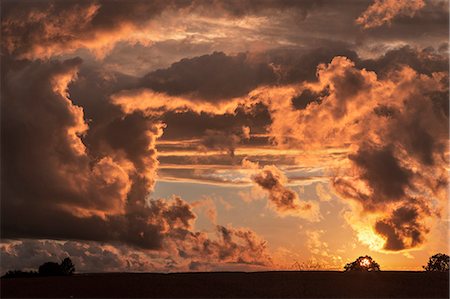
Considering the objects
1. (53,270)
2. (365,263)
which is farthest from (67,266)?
(365,263)

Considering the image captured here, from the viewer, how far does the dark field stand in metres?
67.8

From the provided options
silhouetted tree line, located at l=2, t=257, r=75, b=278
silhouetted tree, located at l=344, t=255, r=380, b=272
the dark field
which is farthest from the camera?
silhouetted tree, located at l=344, t=255, r=380, b=272

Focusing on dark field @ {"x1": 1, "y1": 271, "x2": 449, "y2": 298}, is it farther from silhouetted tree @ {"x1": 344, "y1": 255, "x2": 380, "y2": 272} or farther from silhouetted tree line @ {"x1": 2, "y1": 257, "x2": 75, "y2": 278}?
silhouetted tree @ {"x1": 344, "y1": 255, "x2": 380, "y2": 272}

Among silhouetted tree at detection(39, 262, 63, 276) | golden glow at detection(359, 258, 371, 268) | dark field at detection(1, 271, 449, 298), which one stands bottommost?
dark field at detection(1, 271, 449, 298)

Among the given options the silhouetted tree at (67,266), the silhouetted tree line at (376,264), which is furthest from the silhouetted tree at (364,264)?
the silhouetted tree at (67,266)

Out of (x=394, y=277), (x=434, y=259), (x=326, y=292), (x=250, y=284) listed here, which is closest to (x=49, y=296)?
(x=250, y=284)

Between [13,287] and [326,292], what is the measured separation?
1015 inches

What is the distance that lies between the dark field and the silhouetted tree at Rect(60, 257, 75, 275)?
16.4 metres

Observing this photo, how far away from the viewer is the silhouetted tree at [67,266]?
9302 centimetres

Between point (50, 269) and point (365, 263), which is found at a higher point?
point (365, 263)

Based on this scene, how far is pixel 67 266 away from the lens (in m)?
94.4

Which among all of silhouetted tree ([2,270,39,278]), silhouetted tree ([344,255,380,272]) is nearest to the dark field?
silhouetted tree ([2,270,39,278])

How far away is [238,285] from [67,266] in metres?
29.8

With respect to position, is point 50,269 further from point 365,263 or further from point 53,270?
point 365,263
